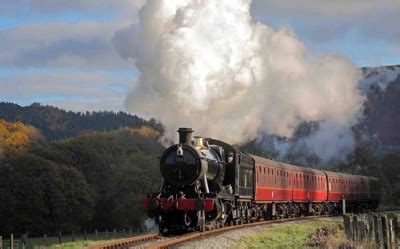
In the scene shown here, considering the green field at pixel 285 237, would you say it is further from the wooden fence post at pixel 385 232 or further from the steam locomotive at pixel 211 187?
the wooden fence post at pixel 385 232

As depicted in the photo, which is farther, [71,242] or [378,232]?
[71,242]

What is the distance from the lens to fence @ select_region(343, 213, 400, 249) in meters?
19.5

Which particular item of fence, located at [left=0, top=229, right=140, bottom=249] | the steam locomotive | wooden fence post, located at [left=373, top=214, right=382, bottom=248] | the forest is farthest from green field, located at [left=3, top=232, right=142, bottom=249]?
the forest

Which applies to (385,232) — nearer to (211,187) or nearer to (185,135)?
(211,187)

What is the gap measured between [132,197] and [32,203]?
11211 millimetres

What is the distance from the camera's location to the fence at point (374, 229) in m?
19.5

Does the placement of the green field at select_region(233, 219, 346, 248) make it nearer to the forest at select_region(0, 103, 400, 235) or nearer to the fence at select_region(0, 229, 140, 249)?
the fence at select_region(0, 229, 140, 249)

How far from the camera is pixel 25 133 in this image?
119 m

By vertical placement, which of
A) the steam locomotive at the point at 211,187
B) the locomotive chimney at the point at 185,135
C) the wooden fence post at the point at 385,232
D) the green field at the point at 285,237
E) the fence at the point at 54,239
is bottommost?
the fence at the point at 54,239

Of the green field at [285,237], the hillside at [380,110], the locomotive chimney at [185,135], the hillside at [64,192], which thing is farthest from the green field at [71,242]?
the hillside at [380,110]

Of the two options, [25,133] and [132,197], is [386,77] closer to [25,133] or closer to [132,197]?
[25,133]

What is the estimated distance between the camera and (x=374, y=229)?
20.7 m

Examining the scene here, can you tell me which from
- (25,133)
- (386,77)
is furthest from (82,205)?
(386,77)

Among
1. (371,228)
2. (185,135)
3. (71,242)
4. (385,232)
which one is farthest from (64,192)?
(385,232)
